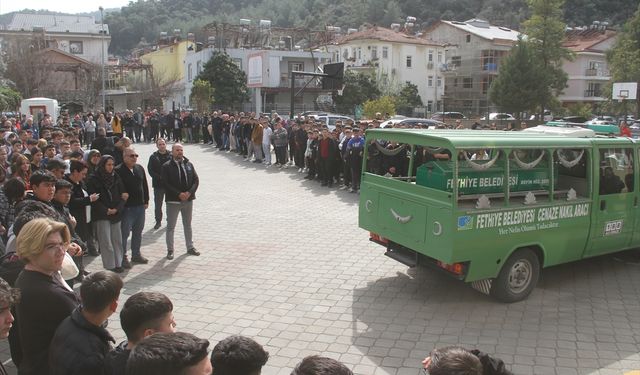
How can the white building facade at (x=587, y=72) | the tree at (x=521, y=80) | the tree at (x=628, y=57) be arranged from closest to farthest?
the tree at (x=628, y=57)
the tree at (x=521, y=80)
the white building facade at (x=587, y=72)

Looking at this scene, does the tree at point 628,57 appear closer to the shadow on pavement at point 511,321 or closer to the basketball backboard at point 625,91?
the basketball backboard at point 625,91

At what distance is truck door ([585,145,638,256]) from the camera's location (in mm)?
7371

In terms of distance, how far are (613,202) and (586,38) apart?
6927 centimetres

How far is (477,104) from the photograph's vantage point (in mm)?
62219

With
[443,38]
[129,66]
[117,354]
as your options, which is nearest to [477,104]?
[443,38]

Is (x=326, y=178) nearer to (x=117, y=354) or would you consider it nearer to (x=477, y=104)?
(x=117, y=354)

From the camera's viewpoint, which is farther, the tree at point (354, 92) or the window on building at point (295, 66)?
the window on building at point (295, 66)

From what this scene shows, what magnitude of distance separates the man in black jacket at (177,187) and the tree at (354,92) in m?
40.2

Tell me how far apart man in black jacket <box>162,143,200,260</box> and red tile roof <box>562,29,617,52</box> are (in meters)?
63.5

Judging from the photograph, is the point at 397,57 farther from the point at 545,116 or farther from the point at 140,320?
the point at 140,320

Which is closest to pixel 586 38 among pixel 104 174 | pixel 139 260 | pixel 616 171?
pixel 616 171

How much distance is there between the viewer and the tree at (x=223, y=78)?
151 feet

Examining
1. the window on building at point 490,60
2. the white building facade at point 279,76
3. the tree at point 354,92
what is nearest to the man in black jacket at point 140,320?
the tree at point 354,92

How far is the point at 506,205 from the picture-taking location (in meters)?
6.56
